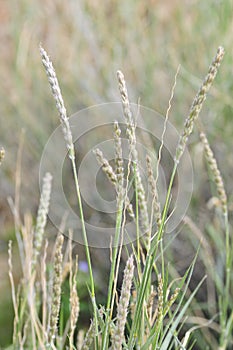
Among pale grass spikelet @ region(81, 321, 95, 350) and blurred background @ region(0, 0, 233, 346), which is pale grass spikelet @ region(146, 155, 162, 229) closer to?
pale grass spikelet @ region(81, 321, 95, 350)

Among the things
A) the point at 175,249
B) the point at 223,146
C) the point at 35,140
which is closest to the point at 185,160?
the point at 223,146

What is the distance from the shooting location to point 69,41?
2.33 meters

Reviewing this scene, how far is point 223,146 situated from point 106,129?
389mm

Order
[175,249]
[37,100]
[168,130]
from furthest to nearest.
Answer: [37,100] → [168,130] → [175,249]

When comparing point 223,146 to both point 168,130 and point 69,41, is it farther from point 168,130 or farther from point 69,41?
point 69,41

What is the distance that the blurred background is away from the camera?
5.50 feet

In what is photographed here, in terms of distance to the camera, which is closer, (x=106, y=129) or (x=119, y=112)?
(x=119, y=112)

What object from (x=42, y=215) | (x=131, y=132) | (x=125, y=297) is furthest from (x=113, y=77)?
(x=125, y=297)

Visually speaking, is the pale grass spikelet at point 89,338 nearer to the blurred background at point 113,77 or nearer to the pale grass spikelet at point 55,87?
the pale grass spikelet at point 55,87

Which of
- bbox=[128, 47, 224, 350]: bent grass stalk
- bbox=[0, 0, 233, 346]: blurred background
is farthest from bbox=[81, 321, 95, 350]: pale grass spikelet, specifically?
bbox=[0, 0, 233, 346]: blurred background

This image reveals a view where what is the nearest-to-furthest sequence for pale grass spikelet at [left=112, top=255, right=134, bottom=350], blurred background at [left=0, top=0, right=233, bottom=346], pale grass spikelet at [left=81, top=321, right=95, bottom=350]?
1. pale grass spikelet at [left=112, top=255, right=134, bottom=350]
2. pale grass spikelet at [left=81, top=321, right=95, bottom=350]
3. blurred background at [left=0, top=0, right=233, bottom=346]

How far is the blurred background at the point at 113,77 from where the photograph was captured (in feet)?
5.50

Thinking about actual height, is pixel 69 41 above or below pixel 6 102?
above

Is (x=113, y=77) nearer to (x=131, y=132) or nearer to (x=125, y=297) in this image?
(x=131, y=132)
